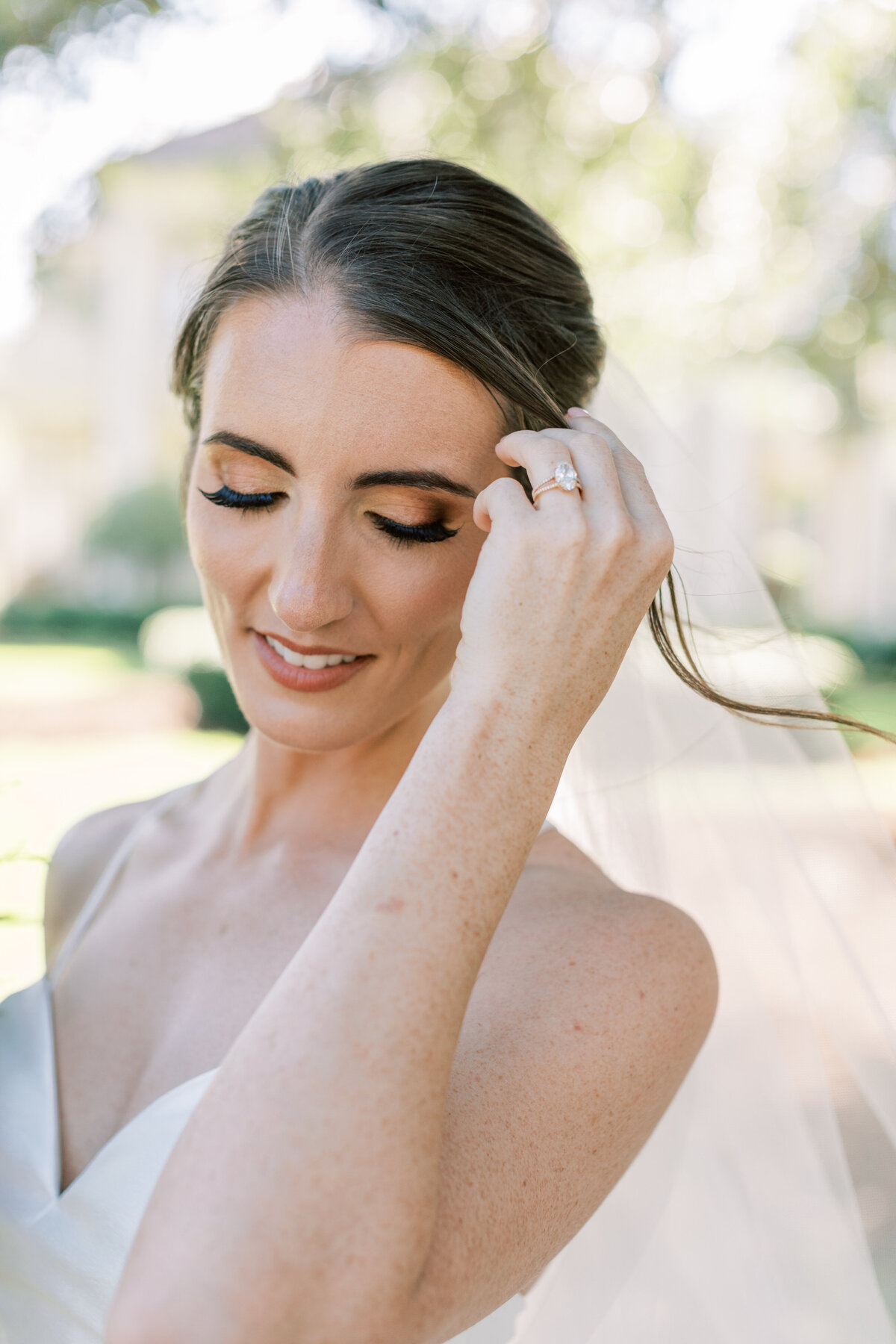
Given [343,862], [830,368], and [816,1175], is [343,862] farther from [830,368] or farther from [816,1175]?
[830,368]

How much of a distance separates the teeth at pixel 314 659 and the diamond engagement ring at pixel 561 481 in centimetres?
52

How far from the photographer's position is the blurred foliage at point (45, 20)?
775 centimetres

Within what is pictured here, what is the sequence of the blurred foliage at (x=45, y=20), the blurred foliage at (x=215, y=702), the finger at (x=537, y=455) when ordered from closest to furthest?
1. the finger at (x=537, y=455)
2. the blurred foliage at (x=45, y=20)
3. the blurred foliage at (x=215, y=702)

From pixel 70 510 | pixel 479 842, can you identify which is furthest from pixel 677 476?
pixel 70 510

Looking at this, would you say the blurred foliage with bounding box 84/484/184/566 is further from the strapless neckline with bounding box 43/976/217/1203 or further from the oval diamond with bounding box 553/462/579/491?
the oval diamond with bounding box 553/462/579/491

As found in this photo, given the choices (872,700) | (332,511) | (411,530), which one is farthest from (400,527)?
(872,700)

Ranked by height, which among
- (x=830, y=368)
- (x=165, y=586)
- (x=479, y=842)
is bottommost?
(x=165, y=586)

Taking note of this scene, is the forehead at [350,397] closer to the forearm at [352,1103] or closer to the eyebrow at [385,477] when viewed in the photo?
the eyebrow at [385,477]

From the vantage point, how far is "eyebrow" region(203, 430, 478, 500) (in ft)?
5.67

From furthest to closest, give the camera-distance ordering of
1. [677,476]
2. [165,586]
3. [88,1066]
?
1. [165,586]
2. [677,476]
3. [88,1066]

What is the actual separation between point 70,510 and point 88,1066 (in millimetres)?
29064

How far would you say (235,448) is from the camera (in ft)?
6.03

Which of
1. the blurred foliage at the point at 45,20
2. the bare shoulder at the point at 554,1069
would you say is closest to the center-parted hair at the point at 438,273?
the bare shoulder at the point at 554,1069

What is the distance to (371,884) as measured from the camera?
1.24 m
